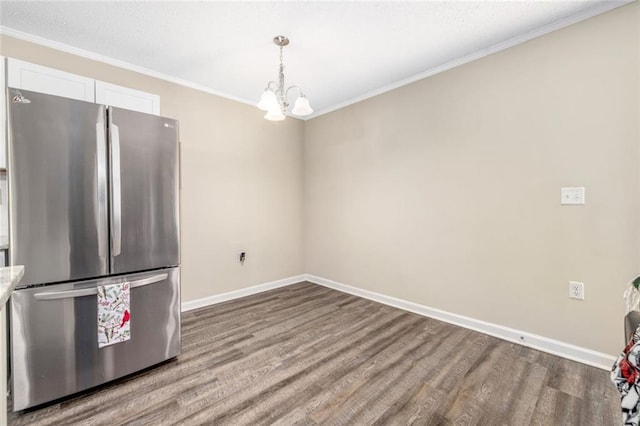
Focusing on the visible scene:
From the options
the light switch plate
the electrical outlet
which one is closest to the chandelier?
the light switch plate

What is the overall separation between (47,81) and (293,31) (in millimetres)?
2097

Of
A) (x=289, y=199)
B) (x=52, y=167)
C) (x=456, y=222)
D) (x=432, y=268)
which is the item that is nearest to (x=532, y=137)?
(x=456, y=222)

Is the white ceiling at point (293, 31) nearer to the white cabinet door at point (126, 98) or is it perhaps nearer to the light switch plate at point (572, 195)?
the white cabinet door at point (126, 98)

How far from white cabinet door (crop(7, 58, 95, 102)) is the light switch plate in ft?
13.3

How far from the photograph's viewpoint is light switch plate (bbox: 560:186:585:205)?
2049mm

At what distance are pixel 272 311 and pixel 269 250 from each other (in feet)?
3.32

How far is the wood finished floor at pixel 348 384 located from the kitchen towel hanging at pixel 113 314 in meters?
0.33

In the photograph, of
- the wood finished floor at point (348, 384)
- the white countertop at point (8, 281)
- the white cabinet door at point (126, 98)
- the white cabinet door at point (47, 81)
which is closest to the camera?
the white countertop at point (8, 281)

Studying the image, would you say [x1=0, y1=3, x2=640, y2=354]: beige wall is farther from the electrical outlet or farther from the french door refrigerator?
the french door refrigerator

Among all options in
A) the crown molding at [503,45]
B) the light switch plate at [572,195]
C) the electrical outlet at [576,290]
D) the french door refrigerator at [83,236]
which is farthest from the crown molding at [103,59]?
the electrical outlet at [576,290]

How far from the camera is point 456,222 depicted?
8.89ft

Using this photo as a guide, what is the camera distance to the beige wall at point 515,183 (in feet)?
6.36

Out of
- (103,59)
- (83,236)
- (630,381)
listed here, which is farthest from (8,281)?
(103,59)

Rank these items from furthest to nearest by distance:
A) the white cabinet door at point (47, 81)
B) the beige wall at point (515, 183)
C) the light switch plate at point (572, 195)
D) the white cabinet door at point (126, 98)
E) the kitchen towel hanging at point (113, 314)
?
the white cabinet door at point (126, 98)
the white cabinet door at point (47, 81)
the light switch plate at point (572, 195)
the beige wall at point (515, 183)
the kitchen towel hanging at point (113, 314)
